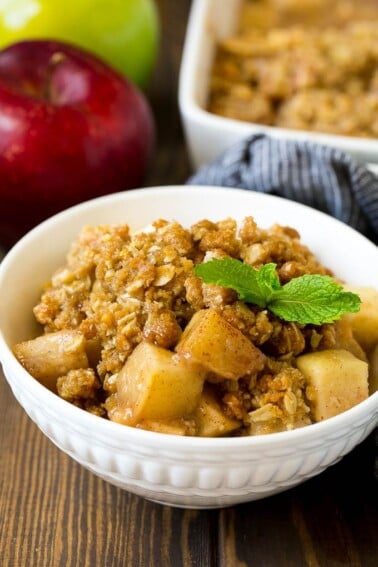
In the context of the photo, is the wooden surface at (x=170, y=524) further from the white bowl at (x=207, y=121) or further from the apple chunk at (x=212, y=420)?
the white bowl at (x=207, y=121)

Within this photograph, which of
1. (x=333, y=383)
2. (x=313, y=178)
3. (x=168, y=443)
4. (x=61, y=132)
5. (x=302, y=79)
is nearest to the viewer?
(x=168, y=443)

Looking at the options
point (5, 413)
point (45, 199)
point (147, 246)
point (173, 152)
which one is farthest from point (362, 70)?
point (5, 413)

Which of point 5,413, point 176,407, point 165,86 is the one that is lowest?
point 5,413

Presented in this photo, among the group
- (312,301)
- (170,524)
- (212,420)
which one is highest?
(312,301)

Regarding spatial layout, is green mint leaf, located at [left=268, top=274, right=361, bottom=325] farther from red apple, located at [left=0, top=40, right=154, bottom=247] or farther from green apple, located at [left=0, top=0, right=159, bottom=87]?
green apple, located at [left=0, top=0, right=159, bottom=87]

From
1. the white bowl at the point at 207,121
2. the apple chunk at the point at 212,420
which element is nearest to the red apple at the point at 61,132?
the white bowl at the point at 207,121

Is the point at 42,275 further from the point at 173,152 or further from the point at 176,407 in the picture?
the point at 173,152

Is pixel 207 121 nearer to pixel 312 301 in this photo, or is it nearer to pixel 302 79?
pixel 302 79

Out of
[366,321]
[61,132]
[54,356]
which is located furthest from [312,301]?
[61,132]
